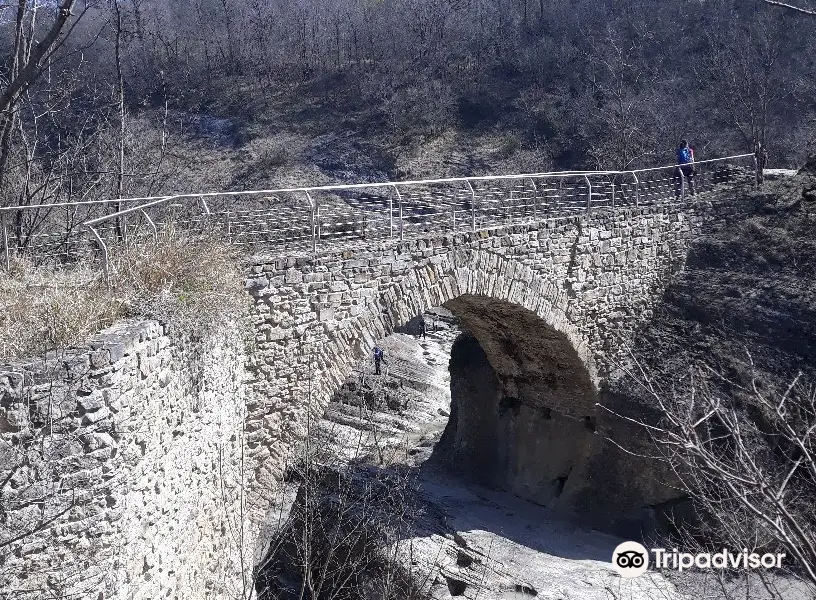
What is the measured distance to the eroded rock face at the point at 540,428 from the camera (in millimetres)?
12328

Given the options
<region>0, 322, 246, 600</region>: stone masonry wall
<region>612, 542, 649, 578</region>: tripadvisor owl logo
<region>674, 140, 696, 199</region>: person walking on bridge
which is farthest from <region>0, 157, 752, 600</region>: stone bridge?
<region>612, 542, 649, 578</region>: tripadvisor owl logo

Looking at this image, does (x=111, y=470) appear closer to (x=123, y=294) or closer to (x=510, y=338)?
(x=123, y=294)

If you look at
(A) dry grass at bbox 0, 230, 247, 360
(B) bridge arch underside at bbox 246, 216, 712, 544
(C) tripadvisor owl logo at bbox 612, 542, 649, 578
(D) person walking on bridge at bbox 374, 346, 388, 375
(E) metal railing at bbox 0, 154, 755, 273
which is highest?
(E) metal railing at bbox 0, 154, 755, 273

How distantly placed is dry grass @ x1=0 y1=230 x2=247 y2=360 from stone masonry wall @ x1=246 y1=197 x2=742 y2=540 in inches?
26.3

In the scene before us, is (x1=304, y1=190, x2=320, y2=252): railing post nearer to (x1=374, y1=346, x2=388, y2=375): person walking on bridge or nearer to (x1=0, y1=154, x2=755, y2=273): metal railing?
(x1=0, y1=154, x2=755, y2=273): metal railing

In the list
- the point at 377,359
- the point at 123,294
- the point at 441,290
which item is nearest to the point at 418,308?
the point at 441,290

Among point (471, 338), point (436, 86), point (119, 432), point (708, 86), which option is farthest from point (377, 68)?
point (119, 432)

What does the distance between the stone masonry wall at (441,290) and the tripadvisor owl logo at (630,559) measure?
2.31m

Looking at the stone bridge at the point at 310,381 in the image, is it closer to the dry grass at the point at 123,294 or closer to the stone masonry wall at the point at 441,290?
the stone masonry wall at the point at 441,290

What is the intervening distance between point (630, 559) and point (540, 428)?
3.12 metres

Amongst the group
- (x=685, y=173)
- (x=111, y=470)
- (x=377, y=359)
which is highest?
(x=685, y=173)

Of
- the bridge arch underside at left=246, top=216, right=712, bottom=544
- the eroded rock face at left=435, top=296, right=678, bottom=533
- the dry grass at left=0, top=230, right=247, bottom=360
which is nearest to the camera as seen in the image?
the dry grass at left=0, top=230, right=247, bottom=360

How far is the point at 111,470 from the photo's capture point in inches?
222

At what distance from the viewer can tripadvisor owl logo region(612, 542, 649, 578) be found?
11227 mm
